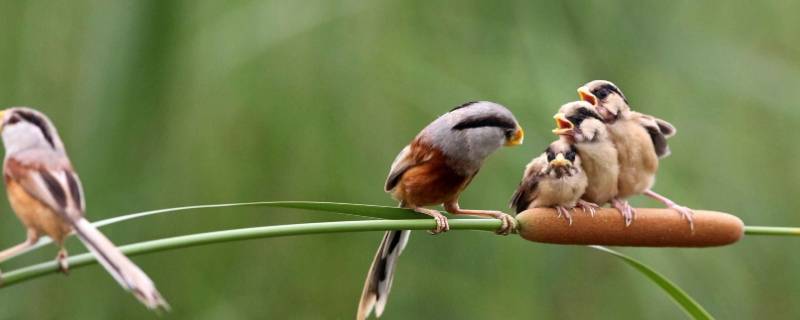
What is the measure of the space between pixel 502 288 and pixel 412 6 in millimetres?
812

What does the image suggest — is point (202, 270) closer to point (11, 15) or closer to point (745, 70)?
point (11, 15)

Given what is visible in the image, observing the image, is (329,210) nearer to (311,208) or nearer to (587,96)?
(311,208)

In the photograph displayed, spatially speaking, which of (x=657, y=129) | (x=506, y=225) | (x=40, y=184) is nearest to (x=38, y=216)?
(x=40, y=184)

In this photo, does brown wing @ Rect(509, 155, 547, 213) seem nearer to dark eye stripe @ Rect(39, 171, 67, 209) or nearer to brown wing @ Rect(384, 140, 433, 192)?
brown wing @ Rect(384, 140, 433, 192)

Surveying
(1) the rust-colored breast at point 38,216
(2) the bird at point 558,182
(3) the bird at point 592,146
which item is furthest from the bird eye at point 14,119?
(3) the bird at point 592,146

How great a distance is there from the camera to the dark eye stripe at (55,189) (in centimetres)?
138

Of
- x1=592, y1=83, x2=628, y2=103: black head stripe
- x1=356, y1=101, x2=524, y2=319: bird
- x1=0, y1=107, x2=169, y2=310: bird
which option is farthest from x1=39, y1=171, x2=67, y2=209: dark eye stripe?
x1=592, y1=83, x2=628, y2=103: black head stripe

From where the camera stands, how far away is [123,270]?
1.17 metres

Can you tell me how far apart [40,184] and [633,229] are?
3.07ft

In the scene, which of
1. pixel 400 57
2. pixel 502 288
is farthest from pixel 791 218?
pixel 400 57

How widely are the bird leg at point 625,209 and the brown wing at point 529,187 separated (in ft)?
0.55

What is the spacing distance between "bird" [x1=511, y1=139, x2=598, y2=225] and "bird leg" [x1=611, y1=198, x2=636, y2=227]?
0.05m

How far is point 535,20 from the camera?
119 inches

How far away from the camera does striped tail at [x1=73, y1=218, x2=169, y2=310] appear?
3.65 feet
